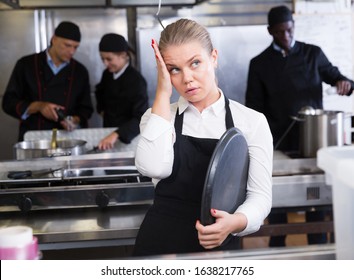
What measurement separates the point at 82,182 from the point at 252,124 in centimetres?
72

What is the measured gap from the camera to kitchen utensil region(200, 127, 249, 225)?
1.13 metres

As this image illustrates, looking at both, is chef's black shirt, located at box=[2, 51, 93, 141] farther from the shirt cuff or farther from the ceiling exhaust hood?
the ceiling exhaust hood

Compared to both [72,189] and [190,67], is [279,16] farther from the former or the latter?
[190,67]

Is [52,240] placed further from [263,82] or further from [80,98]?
[80,98]

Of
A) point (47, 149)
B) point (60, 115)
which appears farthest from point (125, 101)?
point (47, 149)

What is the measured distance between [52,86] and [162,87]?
1.97 m

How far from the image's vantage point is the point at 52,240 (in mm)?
1680

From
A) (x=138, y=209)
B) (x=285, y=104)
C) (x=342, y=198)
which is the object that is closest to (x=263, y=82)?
(x=285, y=104)

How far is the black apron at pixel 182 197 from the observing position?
133cm

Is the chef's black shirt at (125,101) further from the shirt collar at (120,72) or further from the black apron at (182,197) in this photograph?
the black apron at (182,197)

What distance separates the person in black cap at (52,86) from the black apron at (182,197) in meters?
1.62

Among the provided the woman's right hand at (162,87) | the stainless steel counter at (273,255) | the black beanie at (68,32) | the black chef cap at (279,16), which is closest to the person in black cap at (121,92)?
the black beanie at (68,32)

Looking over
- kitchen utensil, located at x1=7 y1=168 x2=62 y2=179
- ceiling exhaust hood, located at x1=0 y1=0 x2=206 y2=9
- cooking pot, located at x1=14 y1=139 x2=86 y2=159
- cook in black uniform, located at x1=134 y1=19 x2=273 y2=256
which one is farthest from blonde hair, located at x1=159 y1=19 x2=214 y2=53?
ceiling exhaust hood, located at x1=0 y1=0 x2=206 y2=9

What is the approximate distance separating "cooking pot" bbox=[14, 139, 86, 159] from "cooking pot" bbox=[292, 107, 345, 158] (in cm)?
88
